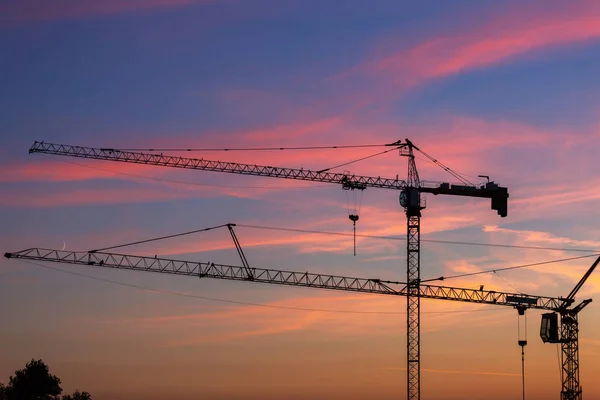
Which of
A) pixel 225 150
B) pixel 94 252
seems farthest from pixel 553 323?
pixel 94 252

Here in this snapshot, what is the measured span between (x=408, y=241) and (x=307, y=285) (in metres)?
24.5

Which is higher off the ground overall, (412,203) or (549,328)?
(412,203)

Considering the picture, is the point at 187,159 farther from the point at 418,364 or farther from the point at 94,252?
the point at 418,364

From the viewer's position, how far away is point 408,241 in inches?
7283

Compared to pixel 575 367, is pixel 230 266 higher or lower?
higher

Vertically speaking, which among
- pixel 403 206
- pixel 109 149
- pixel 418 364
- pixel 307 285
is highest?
pixel 109 149

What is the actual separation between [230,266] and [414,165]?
1918 inches

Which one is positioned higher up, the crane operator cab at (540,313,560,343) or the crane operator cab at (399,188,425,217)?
the crane operator cab at (399,188,425,217)

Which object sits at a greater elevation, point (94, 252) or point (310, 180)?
point (310, 180)

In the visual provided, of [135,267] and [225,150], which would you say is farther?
[225,150]

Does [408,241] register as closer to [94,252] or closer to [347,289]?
[347,289]

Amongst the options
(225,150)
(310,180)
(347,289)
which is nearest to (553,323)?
(347,289)

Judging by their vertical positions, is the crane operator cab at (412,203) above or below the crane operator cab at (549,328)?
above

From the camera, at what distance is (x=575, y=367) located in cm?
18450
